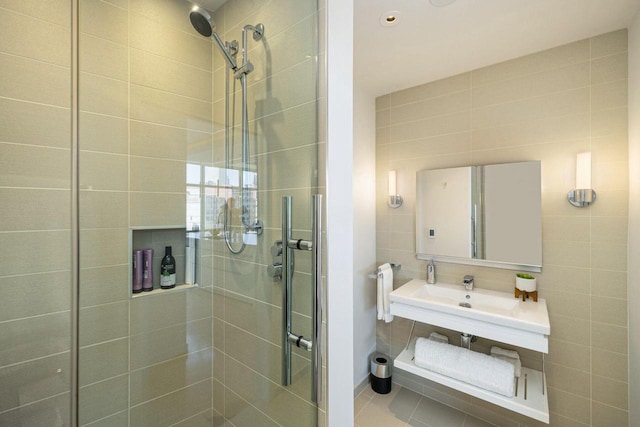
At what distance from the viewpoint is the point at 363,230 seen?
2338 millimetres

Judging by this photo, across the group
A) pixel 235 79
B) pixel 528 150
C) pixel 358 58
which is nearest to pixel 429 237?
pixel 528 150

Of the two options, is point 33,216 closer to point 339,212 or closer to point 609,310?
point 339,212

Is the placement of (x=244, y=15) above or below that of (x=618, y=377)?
above

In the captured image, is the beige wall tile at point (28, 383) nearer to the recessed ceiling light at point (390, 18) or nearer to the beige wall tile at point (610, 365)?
the recessed ceiling light at point (390, 18)

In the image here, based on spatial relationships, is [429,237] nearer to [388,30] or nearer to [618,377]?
[618,377]

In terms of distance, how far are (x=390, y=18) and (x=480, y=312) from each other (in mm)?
1739

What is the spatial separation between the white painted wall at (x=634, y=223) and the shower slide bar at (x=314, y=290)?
5.47 feet

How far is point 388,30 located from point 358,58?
341mm

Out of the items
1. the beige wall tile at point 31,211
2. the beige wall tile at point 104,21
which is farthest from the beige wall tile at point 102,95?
the beige wall tile at point 31,211

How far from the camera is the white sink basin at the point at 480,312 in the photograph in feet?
4.89

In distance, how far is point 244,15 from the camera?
903 mm

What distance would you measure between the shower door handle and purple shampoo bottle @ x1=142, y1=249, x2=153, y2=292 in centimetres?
40

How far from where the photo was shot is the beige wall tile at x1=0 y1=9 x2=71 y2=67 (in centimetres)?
71

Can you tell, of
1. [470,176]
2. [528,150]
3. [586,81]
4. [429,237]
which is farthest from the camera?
[429,237]
